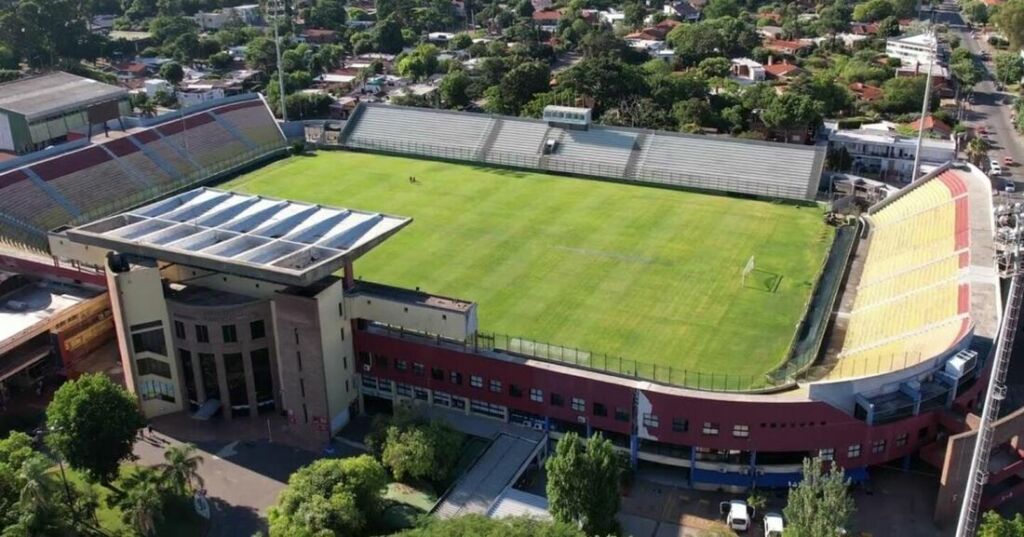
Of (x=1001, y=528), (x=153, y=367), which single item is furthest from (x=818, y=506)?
(x=153, y=367)

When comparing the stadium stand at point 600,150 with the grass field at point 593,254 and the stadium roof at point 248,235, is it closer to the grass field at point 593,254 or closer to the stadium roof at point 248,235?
the grass field at point 593,254

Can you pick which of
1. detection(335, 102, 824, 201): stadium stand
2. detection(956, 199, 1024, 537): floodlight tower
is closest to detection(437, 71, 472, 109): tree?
detection(335, 102, 824, 201): stadium stand

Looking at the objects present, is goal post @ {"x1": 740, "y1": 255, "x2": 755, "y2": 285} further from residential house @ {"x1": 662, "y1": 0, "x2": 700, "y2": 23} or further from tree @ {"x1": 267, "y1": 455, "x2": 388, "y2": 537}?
residential house @ {"x1": 662, "y1": 0, "x2": 700, "y2": 23}

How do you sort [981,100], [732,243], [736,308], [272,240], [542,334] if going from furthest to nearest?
1. [981,100]
2. [732,243]
3. [736,308]
4. [542,334]
5. [272,240]

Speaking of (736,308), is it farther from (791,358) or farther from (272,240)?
(272,240)

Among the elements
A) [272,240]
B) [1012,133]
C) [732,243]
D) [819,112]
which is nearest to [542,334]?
[272,240]

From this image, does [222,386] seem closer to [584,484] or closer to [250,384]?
[250,384]
